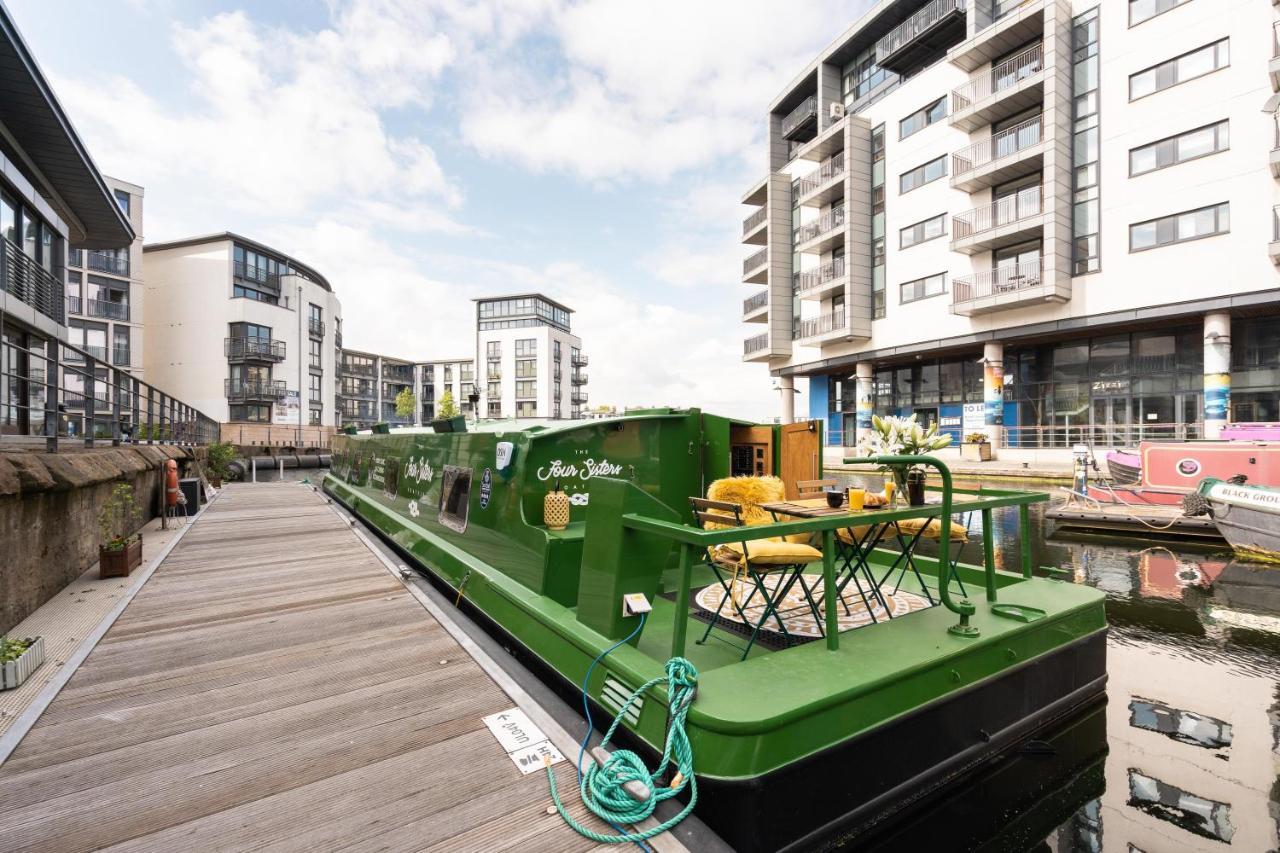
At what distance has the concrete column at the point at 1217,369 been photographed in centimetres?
1867

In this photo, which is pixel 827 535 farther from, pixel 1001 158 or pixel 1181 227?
pixel 1001 158

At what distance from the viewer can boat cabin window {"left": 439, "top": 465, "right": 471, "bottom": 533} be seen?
6.04 m

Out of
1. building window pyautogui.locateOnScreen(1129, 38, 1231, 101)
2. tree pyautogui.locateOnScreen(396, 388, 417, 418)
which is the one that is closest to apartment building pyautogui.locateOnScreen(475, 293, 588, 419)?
tree pyautogui.locateOnScreen(396, 388, 417, 418)

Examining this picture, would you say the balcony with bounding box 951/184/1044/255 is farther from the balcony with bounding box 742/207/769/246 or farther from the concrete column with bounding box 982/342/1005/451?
the balcony with bounding box 742/207/769/246

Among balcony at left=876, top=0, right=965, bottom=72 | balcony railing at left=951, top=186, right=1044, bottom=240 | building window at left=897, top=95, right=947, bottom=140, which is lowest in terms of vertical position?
balcony railing at left=951, top=186, right=1044, bottom=240

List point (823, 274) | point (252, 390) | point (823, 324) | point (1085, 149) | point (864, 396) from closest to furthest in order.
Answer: point (1085, 149) < point (864, 396) < point (823, 324) < point (823, 274) < point (252, 390)

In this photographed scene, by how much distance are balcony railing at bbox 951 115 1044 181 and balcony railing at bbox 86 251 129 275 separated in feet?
138

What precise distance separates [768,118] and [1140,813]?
38.0 m

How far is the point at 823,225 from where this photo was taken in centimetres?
3114

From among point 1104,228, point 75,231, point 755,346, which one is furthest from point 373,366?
point 1104,228

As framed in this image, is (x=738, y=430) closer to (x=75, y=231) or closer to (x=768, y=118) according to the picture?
(x=75, y=231)

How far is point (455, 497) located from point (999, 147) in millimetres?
26768

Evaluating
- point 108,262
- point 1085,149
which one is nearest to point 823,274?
point 1085,149

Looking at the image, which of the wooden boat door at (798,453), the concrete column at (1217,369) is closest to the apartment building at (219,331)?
the wooden boat door at (798,453)
